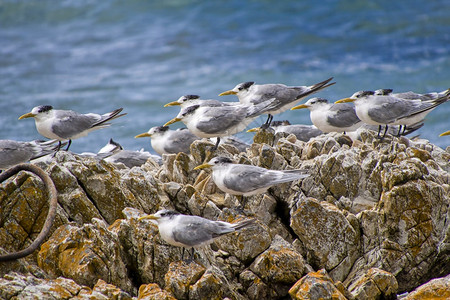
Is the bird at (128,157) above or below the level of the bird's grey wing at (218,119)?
below

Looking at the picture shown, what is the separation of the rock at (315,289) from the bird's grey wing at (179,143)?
5384mm

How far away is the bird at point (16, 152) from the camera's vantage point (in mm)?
8977

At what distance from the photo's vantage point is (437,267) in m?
7.18

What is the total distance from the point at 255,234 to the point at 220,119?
9.18 feet

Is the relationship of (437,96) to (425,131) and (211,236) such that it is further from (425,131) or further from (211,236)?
(425,131)

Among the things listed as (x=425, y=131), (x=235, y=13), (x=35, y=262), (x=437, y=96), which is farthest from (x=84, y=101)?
(x=35, y=262)

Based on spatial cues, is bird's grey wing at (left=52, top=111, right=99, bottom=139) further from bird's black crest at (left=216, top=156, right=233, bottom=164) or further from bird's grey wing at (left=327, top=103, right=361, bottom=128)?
bird's grey wing at (left=327, top=103, right=361, bottom=128)

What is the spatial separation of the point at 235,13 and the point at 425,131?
11.9m

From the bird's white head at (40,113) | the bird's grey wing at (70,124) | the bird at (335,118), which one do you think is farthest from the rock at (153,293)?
the bird at (335,118)

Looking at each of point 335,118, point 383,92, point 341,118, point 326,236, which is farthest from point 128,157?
point 326,236

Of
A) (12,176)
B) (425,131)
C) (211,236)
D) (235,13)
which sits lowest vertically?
(425,131)

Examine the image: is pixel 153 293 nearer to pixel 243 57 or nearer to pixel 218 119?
pixel 218 119

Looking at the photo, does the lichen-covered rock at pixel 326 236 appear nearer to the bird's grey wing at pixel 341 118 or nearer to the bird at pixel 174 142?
the bird's grey wing at pixel 341 118

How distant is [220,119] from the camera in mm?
9414
